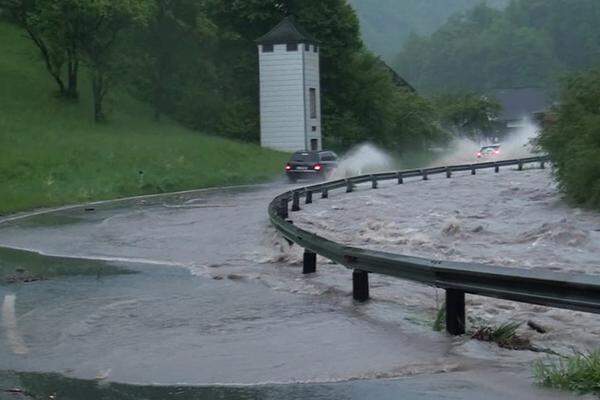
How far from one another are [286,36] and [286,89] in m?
3.27

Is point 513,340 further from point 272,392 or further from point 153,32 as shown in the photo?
point 153,32

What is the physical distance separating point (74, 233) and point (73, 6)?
28413 millimetres

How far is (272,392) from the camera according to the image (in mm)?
7586

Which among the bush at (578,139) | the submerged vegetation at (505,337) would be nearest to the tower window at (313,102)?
the bush at (578,139)

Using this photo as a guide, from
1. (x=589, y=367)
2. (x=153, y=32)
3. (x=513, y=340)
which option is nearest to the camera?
(x=589, y=367)

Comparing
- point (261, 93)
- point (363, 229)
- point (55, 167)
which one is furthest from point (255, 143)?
point (363, 229)

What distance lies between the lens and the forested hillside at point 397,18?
573 ft

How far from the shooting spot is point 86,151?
45.6 m

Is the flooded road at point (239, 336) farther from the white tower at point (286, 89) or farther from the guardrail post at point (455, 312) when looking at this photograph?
the white tower at point (286, 89)

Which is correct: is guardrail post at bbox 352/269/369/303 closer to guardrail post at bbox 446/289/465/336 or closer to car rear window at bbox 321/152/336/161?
guardrail post at bbox 446/289/465/336

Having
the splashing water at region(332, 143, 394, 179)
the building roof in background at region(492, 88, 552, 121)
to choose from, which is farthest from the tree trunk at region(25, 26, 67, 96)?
the building roof in background at region(492, 88, 552, 121)

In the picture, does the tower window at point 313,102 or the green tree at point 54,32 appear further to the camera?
the tower window at point 313,102

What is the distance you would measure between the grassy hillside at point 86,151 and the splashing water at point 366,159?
15.7 ft

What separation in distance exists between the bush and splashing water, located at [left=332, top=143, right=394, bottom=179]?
20754 millimetres
